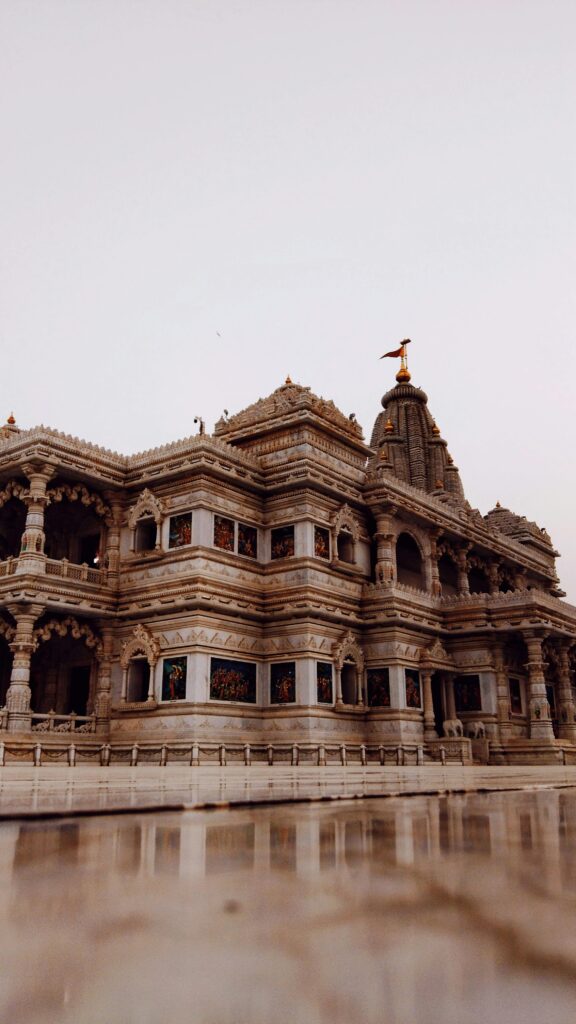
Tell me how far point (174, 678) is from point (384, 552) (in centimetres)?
963

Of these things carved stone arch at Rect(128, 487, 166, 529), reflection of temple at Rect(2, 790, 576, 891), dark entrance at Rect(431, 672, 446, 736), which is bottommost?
reflection of temple at Rect(2, 790, 576, 891)

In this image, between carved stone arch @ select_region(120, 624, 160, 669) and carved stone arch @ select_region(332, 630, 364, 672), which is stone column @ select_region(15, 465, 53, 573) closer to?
carved stone arch @ select_region(120, 624, 160, 669)

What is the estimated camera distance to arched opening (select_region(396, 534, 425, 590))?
113 ft

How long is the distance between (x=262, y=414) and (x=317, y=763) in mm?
13026

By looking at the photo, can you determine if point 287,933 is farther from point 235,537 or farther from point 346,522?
point 346,522

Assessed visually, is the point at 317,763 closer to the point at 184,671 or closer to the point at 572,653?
the point at 184,671

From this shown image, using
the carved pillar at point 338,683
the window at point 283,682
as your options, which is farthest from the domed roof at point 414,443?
the window at point 283,682

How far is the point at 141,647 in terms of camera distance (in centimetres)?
2498

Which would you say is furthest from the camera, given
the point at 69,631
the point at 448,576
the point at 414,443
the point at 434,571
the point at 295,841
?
the point at 414,443

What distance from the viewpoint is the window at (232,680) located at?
2417 cm

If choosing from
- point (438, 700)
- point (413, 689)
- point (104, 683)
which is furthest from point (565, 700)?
point (104, 683)

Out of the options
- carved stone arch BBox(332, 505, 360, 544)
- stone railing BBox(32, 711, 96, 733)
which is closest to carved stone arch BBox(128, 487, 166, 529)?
carved stone arch BBox(332, 505, 360, 544)

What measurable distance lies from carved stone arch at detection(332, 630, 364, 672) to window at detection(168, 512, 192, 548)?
6.24m

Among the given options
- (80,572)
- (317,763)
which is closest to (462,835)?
(317,763)
